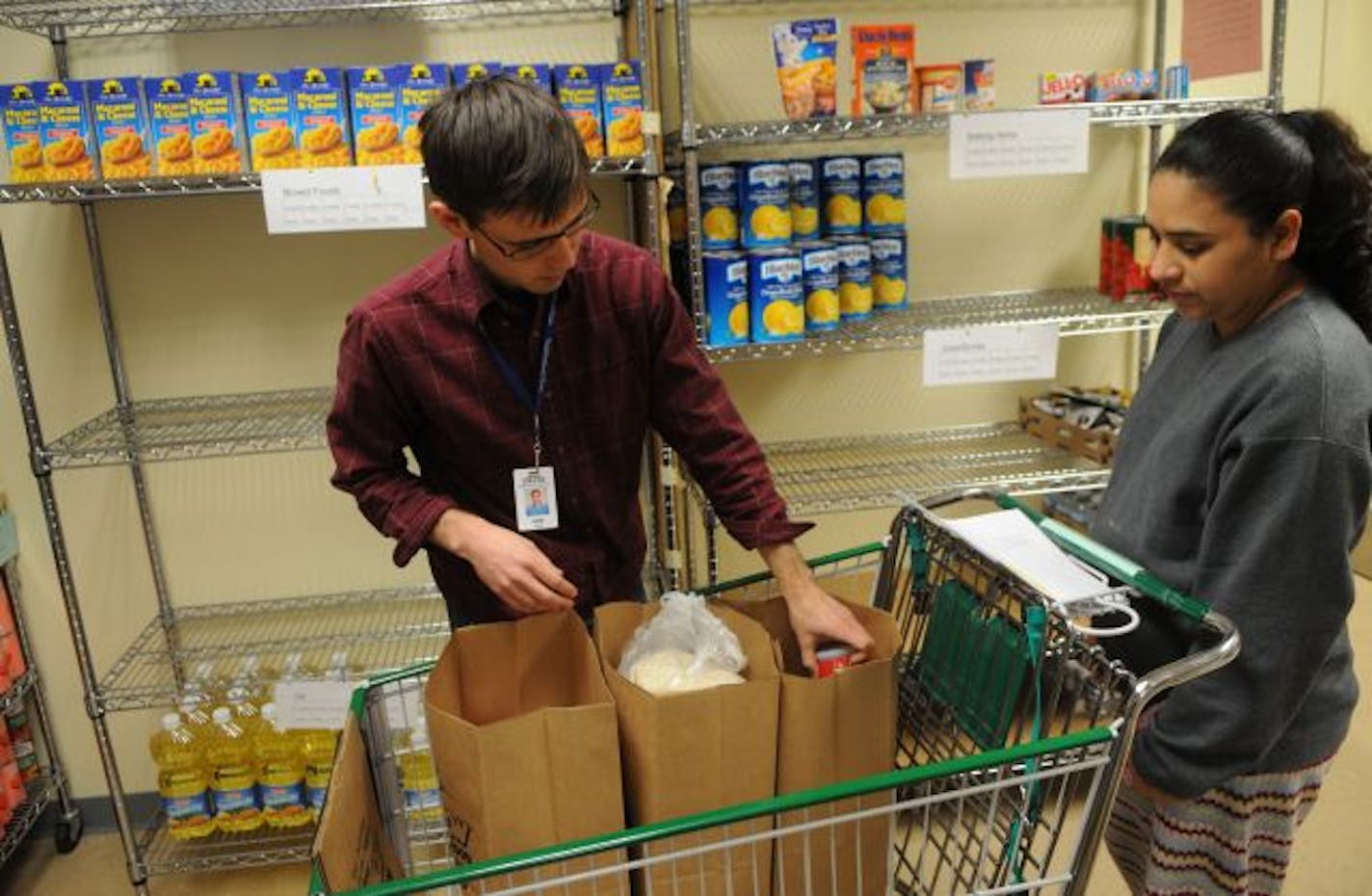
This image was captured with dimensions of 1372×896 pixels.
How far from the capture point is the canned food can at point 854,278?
226 centimetres

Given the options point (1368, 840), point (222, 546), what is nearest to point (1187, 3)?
point (1368, 840)

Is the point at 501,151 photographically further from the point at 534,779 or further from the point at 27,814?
the point at 27,814

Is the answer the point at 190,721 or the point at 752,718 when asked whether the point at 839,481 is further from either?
the point at 190,721

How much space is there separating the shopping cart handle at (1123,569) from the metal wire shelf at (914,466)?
113 cm

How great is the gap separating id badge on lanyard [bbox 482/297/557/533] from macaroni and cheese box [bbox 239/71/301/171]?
0.90 m

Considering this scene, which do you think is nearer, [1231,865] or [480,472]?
[1231,865]

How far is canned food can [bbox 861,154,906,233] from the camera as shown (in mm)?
2271

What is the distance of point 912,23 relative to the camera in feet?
8.07

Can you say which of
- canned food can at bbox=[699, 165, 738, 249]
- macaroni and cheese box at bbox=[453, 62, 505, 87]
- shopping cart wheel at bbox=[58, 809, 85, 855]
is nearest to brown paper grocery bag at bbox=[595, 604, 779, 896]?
canned food can at bbox=[699, 165, 738, 249]

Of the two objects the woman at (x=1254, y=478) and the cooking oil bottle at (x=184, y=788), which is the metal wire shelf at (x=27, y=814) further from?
the woman at (x=1254, y=478)

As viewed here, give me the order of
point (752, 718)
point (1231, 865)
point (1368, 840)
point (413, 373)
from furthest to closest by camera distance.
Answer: point (1368, 840) < point (413, 373) < point (1231, 865) < point (752, 718)

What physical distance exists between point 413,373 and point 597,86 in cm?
92

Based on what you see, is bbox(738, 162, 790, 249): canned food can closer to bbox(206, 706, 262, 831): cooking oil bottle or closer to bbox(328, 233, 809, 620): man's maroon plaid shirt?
bbox(328, 233, 809, 620): man's maroon plaid shirt

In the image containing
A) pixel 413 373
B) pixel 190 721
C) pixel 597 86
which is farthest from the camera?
pixel 190 721
